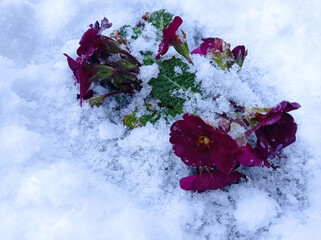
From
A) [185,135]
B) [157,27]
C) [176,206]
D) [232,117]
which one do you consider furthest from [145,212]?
[157,27]

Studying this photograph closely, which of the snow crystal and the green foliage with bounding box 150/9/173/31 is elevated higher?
the green foliage with bounding box 150/9/173/31

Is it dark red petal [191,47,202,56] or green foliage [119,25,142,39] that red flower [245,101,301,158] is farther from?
green foliage [119,25,142,39]

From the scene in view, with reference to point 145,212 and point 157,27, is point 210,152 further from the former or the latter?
point 157,27

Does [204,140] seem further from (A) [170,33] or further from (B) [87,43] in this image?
(B) [87,43]

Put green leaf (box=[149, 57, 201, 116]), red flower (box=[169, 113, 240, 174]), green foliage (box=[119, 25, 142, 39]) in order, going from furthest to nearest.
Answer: green foliage (box=[119, 25, 142, 39]) < green leaf (box=[149, 57, 201, 116]) < red flower (box=[169, 113, 240, 174])

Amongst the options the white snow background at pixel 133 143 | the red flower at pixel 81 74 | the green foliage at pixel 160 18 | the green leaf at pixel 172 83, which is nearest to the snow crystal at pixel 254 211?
the white snow background at pixel 133 143

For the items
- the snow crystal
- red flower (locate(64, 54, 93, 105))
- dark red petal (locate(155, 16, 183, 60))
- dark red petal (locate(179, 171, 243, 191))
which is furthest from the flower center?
red flower (locate(64, 54, 93, 105))

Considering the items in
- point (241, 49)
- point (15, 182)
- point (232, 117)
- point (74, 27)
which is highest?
point (241, 49)
